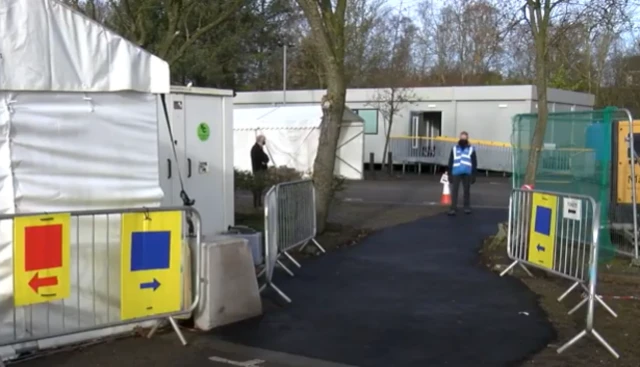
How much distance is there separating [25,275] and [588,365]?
465 cm

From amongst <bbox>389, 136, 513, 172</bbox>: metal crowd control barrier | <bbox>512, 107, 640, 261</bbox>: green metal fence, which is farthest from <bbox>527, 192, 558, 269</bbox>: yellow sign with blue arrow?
<bbox>389, 136, 513, 172</bbox>: metal crowd control barrier

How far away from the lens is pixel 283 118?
3030 centimetres

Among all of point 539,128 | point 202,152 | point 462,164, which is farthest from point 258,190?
point 539,128

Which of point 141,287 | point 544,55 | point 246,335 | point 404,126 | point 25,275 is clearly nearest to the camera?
point 25,275

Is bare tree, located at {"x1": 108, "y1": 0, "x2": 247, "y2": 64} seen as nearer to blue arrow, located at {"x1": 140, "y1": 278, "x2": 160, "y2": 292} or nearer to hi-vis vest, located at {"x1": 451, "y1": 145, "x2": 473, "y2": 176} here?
hi-vis vest, located at {"x1": 451, "y1": 145, "x2": 473, "y2": 176}

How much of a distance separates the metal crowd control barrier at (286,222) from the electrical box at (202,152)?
1.31m

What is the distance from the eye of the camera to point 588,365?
6.93m

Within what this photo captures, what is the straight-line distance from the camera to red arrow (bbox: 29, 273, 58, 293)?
6.60 meters

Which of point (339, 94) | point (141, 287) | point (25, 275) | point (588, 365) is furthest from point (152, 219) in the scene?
point (339, 94)

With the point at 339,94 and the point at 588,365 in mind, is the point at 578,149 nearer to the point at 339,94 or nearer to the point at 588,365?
the point at 339,94

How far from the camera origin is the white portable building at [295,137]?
29219 mm

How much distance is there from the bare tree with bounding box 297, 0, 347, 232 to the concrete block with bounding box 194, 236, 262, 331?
227 inches

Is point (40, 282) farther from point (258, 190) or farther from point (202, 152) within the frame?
point (258, 190)

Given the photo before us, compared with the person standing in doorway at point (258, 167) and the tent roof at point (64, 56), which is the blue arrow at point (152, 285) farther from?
the person standing in doorway at point (258, 167)
